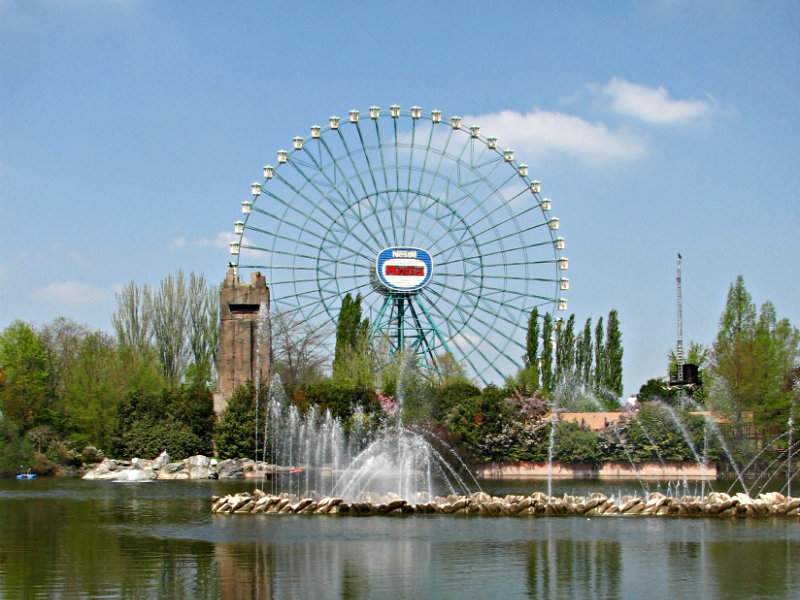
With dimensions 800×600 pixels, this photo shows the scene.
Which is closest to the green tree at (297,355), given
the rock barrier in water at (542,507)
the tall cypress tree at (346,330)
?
the tall cypress tree at (346,330)

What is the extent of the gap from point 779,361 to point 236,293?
26733 millimetres

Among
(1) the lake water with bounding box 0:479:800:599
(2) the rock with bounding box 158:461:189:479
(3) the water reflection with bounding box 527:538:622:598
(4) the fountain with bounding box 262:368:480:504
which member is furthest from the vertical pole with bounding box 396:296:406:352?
(3) the water reflection with bounding box 527:538:622:598

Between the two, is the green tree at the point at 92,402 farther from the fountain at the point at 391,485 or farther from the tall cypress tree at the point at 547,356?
the tall cypress tree at the point at 547,356

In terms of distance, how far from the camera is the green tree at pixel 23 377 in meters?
53.1

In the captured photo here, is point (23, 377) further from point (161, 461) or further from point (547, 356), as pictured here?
point (547, 356)

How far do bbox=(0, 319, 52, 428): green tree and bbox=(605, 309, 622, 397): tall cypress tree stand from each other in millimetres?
31703

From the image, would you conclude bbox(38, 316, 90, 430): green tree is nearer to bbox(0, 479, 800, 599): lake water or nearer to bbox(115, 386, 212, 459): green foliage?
bbox(115, 386, 212, 459): green foliage

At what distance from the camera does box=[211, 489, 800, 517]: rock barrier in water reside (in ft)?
80.2

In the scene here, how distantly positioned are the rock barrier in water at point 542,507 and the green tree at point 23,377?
1239 inches

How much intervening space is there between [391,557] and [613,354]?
155 feet

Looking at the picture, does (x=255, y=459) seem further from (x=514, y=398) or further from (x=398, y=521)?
(x=398, y=521)

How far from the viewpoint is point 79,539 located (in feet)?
67.5

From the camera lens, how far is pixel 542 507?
81.6ft

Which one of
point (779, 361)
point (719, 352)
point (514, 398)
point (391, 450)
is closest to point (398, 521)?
point (391, 450)
